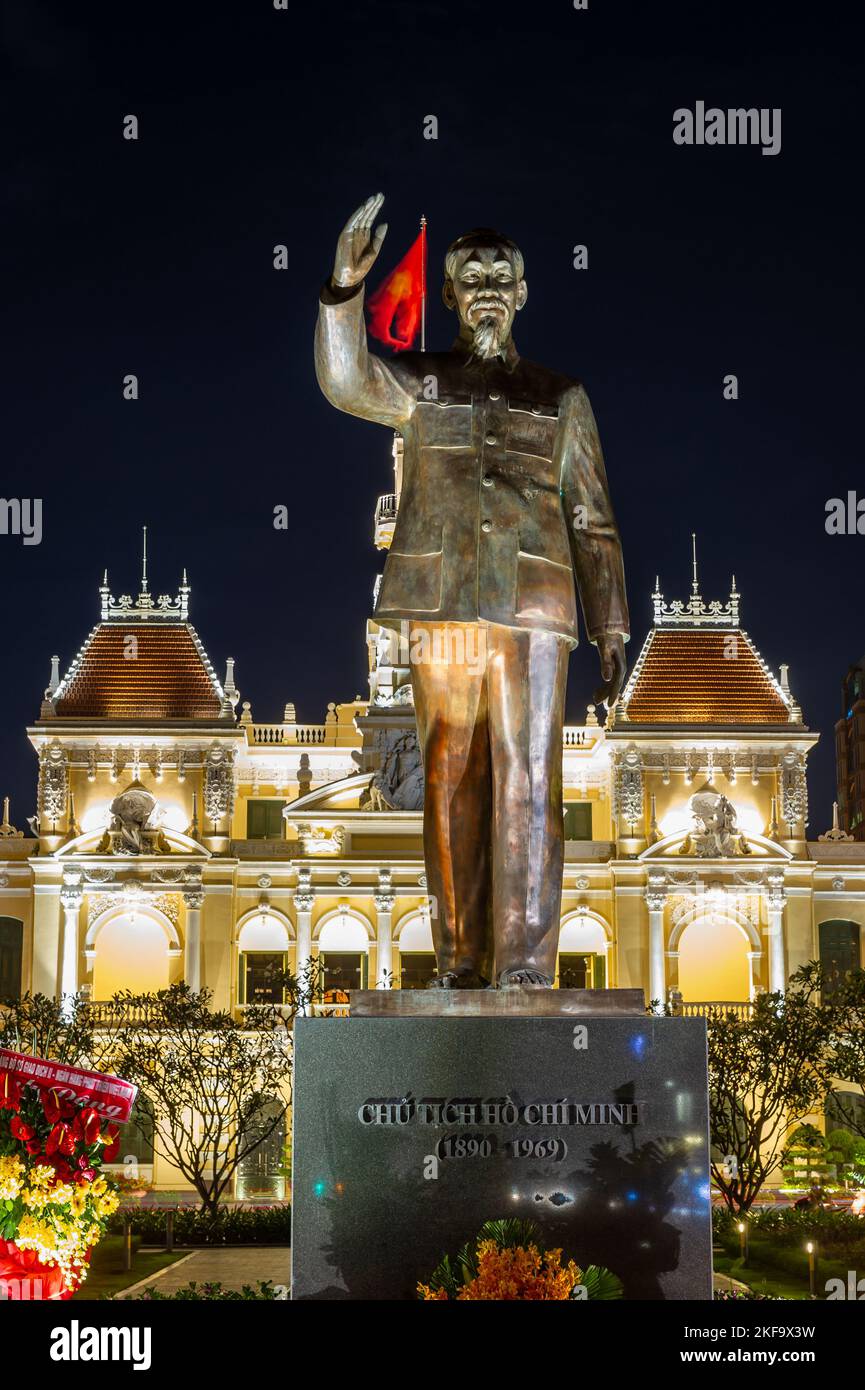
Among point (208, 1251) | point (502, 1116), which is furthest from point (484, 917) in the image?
point (208, 1251)

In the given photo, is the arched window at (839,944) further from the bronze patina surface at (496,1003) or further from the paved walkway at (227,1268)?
the bronze patina surface at (496,1003)

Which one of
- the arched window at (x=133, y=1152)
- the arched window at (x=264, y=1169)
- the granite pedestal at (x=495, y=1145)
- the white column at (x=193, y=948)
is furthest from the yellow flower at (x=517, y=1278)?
the white column at (x=193, y=948)

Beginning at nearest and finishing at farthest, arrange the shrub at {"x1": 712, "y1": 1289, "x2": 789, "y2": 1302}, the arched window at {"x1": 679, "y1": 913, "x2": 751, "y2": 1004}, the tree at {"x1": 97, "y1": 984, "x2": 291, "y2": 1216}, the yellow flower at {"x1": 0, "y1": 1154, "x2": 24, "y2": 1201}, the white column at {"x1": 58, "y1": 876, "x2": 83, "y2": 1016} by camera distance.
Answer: the shrub at {"x1": 712, "y1": 1289, "x2": 789, "y2": 1302}, the yellow flower at {"x1": 0, "y1": 1154, "x2": 24, "y2": 1201}, the tree at {"x1": 97, "y1": 984, "x2": 291, "y2": 1216}, the white column at {"x1": 58, "y1": 876, "x2": 83, "y2": 1016}, the arched window at {"x1": 679, "y1": 913, "x2": 751, "y2": 1004}

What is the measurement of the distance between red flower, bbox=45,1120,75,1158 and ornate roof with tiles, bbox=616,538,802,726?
1626 inches

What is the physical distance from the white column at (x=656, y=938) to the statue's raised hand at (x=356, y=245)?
4178 cm

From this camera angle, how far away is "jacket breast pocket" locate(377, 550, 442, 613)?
8234 millimetres

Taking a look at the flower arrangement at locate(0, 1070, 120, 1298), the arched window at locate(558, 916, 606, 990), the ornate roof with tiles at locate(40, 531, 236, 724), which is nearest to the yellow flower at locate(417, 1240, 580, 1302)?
the flower arrangement at locate(0, 1070, 120, 1298)

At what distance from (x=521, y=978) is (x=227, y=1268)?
1090cm

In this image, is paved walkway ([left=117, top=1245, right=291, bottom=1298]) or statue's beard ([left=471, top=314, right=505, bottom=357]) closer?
statue's beard ([left=471, top=314, right=505, bottom=357])

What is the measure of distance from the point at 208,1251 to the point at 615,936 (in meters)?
29.3

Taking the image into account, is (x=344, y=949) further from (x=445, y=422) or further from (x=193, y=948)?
(x=445, y=422)

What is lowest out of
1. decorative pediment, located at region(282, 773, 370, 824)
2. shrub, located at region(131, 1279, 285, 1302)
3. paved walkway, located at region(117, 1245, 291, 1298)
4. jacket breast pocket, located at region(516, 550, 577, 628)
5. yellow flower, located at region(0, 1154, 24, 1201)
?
paved walkway, located at region(117, 1245, 291, 1298)

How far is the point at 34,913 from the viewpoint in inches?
1914

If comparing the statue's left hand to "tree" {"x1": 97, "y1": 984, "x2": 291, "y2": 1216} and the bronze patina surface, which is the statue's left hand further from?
"tree" {"x1": 97, "y1": 984, "x2": 291, "y2": 1216}
